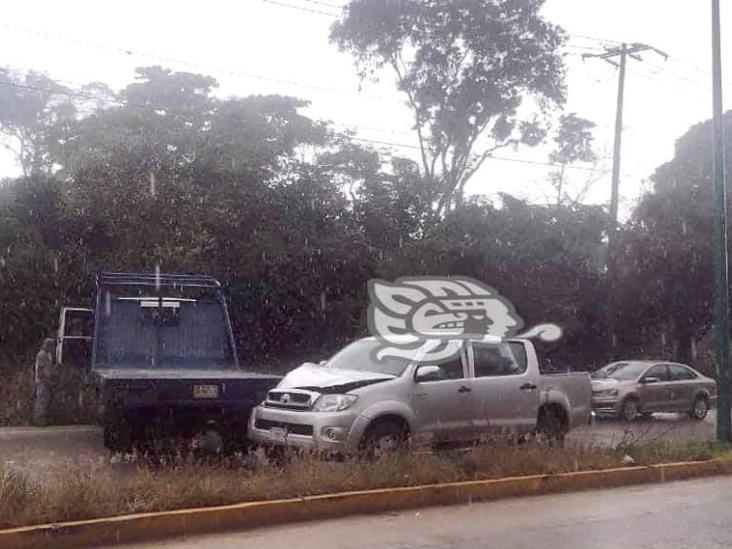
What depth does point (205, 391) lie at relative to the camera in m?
9.84

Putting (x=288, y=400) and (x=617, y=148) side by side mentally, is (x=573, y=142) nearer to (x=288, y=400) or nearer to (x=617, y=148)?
(x=617, y=148)

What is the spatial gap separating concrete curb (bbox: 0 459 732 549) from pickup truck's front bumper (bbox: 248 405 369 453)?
1331 mm

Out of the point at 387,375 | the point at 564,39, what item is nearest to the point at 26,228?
the point at 387,375

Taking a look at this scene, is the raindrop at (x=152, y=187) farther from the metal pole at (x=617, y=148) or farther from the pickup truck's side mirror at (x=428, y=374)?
the metal pole at (x=617, y=148)

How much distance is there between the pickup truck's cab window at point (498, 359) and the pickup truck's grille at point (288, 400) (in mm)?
2451

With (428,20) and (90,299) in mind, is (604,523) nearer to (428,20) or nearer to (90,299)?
(90,299)

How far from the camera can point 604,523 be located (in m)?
8.22

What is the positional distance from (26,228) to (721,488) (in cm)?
1359

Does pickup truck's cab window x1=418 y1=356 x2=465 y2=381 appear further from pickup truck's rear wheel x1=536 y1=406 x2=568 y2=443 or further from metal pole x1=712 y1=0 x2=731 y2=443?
metal pole x1=712 y1=0 x2=731 y2=443

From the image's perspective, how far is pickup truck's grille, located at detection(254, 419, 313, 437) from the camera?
33.1 feet

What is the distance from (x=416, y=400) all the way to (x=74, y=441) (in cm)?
497

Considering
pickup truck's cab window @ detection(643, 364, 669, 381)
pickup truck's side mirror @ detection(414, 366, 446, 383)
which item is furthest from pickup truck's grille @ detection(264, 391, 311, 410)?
pickup truck's cab window @ detection(643, 364, 669, 381)

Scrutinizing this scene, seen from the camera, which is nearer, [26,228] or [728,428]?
[728,428]

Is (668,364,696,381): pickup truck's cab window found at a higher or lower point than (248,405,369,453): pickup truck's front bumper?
higher
